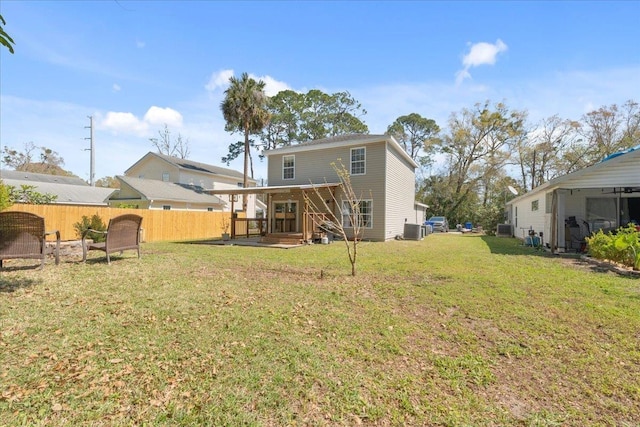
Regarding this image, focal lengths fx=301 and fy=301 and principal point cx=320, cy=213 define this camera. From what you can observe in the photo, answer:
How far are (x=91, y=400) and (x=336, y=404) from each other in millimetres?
2010

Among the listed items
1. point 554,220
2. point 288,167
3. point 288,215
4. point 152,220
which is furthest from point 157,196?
point 554,220

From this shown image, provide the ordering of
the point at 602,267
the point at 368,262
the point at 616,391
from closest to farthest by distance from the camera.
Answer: the point at 616,391
the point at 602,267
the point at 368,262

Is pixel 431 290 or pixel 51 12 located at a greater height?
pixel 51 12

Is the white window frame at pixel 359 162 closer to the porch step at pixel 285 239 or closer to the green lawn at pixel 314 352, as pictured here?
the porch step at pixel 285 239

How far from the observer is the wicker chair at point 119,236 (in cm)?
747

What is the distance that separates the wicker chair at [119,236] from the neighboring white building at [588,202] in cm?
1393

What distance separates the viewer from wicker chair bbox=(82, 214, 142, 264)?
294 inches

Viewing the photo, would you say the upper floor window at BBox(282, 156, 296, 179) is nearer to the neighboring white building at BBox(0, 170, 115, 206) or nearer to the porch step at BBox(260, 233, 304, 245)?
the porch step at BBox(260, 233, 304, 245)

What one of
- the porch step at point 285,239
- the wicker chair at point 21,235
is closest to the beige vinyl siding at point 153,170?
the porch step at point 285,239

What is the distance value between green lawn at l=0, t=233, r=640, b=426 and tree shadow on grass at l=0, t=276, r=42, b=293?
0.12ft

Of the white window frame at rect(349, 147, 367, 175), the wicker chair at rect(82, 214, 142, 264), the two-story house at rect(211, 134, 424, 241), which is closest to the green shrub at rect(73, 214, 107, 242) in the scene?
the two-story house at rect(211, 134, 424, 241)

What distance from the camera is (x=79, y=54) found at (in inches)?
360

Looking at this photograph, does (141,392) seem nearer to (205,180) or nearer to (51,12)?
(51,12)

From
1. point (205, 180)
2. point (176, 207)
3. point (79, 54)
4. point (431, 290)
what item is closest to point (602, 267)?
point (431, 290)
